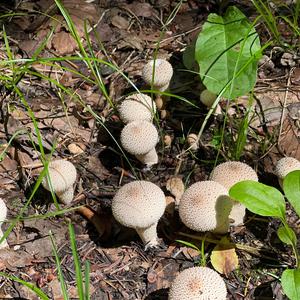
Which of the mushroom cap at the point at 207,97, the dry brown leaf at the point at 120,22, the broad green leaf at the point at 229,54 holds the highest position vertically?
the broad green leaf at the point at 229,54

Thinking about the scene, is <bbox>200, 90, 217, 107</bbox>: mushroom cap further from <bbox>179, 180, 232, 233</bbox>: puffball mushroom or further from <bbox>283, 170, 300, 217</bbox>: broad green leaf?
<bbox>283, 170, 300, 217</bbox>: broad green leaf

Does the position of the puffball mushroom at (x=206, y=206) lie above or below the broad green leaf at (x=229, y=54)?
below

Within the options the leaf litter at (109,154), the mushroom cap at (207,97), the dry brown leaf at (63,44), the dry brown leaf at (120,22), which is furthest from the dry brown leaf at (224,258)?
the dry brown leaf at (120,22)

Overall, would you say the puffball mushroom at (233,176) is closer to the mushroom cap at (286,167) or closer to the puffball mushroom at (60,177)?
the mushroom cap at (286,167)

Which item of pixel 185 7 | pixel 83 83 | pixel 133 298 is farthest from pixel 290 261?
pixel 185 7

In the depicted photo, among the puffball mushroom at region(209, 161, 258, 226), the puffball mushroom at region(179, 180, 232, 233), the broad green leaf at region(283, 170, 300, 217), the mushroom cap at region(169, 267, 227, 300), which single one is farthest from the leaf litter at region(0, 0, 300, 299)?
the broad green leaf at region(283, 170, 300, 217)

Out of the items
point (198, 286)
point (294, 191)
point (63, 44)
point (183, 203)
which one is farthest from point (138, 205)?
point (63, 44)

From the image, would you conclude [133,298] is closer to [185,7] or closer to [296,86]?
[296,86]
